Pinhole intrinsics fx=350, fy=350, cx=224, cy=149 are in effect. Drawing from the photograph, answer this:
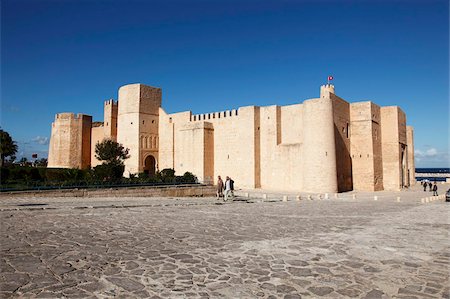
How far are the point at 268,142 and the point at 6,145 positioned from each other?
23381 millimetres

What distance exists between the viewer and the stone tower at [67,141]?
111 feet

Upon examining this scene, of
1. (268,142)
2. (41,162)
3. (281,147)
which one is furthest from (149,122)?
(41,162)

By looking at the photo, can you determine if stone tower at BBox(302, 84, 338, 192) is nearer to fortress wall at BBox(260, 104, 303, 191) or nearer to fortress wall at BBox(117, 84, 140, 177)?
fortress wall at BBox(260, 104, 303, 191)

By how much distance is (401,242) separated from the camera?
5844mm

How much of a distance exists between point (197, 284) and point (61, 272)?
1.53 metres

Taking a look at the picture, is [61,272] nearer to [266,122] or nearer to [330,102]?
[330,102]

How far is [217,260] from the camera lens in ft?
14.9

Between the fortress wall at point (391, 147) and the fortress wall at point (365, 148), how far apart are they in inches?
32.0

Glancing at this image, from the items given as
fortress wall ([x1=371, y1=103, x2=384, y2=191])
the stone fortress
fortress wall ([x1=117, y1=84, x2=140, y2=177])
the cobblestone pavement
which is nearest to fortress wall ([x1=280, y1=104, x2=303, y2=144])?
the stone fortress

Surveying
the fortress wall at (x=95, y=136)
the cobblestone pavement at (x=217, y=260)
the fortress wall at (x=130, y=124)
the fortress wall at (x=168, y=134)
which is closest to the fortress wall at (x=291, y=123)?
the fortress wall at (x=168, y=134)

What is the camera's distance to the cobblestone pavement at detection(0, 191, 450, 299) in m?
3.46

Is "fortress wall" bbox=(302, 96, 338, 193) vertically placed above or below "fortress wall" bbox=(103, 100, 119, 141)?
below

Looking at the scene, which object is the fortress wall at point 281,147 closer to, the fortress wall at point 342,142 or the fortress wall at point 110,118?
the fortress wall at point 342,142

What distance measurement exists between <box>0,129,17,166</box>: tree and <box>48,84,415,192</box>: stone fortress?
345 cm
